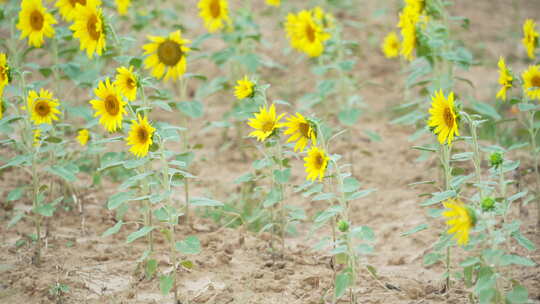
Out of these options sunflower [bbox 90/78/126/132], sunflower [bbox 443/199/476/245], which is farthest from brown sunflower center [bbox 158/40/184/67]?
sunflower [bbox 443/199/476/245]

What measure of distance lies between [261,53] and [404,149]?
87.2 inches

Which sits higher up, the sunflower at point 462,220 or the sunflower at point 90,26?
the sunflower at point 90,26

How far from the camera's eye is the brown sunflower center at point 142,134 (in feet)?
7.87

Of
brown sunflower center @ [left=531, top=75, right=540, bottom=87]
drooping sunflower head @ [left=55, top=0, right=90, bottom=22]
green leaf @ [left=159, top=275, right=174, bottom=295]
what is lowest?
green leaf @ [left=159, top=275, right=174, bottom=295]

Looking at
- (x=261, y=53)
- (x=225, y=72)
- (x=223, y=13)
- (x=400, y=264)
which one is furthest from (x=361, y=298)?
(x=261, y=53)

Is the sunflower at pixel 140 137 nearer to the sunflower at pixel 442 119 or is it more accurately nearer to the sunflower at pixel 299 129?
the sunflower at pixel 299 129

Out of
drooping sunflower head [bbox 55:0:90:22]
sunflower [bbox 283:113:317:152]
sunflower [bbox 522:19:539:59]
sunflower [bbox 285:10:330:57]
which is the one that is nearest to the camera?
sunflower [bbox 283:113:317:152]

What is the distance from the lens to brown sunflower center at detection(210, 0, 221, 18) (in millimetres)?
4141

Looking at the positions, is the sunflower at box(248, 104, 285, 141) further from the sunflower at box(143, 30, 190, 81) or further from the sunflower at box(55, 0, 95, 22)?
the sunflower at box(55, 0, 95, 22)

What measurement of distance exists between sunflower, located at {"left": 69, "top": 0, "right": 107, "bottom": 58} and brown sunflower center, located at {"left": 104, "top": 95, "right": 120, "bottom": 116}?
0.36 m

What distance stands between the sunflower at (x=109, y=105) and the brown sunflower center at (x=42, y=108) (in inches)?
17.4

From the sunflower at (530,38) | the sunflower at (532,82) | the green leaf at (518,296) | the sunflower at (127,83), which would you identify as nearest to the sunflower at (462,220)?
the green leaf at (518,296)

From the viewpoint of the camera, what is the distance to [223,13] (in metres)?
4.15

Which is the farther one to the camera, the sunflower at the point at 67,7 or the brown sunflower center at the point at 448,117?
the sunflower at the point at 67,7
